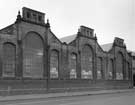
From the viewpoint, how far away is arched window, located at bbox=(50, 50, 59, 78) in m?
35.2

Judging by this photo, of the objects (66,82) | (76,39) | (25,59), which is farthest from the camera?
(76,39)

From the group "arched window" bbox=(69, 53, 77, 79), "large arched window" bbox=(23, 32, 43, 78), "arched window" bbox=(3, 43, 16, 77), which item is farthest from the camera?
"arched window" bbox=(69, 53, 77, 79)

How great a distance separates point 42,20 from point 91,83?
1589 cm

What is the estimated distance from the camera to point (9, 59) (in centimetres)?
2978

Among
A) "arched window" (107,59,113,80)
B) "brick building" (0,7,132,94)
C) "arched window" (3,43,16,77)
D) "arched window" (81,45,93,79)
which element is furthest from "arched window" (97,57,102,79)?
"arched window" (3,43,16,77)

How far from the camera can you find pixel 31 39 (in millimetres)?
32625

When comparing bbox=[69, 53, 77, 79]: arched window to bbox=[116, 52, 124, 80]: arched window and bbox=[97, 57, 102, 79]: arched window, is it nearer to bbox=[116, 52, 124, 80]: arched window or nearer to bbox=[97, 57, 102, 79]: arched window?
bbox=[97, 57, 102, 79]: arched window

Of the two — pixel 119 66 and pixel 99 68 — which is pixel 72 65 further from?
pixel 119 66

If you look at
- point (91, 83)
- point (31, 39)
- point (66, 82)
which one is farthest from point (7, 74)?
point (91, 83)

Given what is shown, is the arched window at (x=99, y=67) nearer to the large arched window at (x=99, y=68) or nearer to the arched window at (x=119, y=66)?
the large arched window at (x=99, y=68)

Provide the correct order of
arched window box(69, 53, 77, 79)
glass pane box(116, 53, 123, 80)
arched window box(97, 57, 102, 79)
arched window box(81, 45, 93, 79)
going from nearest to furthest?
arched window box(69, 53, 77, 79) → arched window box(81, 45, 93, 79) → arched window box(97, 57, 102, 79) → glass pane box(116, 53, 123, 80)

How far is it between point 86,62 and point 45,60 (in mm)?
10192

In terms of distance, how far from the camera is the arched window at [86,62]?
40925 mm

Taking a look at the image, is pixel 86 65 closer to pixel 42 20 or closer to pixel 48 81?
pixel 48 81
